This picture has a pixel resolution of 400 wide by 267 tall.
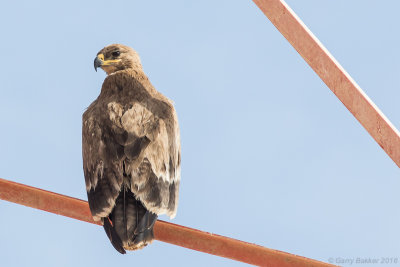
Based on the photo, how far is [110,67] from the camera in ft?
29.5

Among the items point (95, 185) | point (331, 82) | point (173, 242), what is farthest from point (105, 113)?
point (331, 82)

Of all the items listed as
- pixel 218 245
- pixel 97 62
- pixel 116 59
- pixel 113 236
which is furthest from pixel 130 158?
pixel 116 59

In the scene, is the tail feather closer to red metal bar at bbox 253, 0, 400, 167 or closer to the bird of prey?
the bird of prey

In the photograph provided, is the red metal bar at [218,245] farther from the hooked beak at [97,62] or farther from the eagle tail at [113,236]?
the hooked beak at [97,62]

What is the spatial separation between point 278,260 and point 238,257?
0.99ft

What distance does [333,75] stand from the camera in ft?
22.6

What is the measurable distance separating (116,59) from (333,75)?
2.86m

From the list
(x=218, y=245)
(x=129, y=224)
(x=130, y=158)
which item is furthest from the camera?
(x=130, y=158)

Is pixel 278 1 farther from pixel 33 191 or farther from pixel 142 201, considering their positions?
pixel 33 191

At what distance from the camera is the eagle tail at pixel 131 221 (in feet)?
23.0

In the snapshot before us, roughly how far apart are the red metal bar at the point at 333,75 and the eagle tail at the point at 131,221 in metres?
1.76

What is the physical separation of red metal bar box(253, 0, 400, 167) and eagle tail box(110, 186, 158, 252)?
176 cm

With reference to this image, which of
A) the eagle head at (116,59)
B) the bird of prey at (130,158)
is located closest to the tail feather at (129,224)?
the bird of prey at (130,158)

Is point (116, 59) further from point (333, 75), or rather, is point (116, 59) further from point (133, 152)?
point (333, 75)
